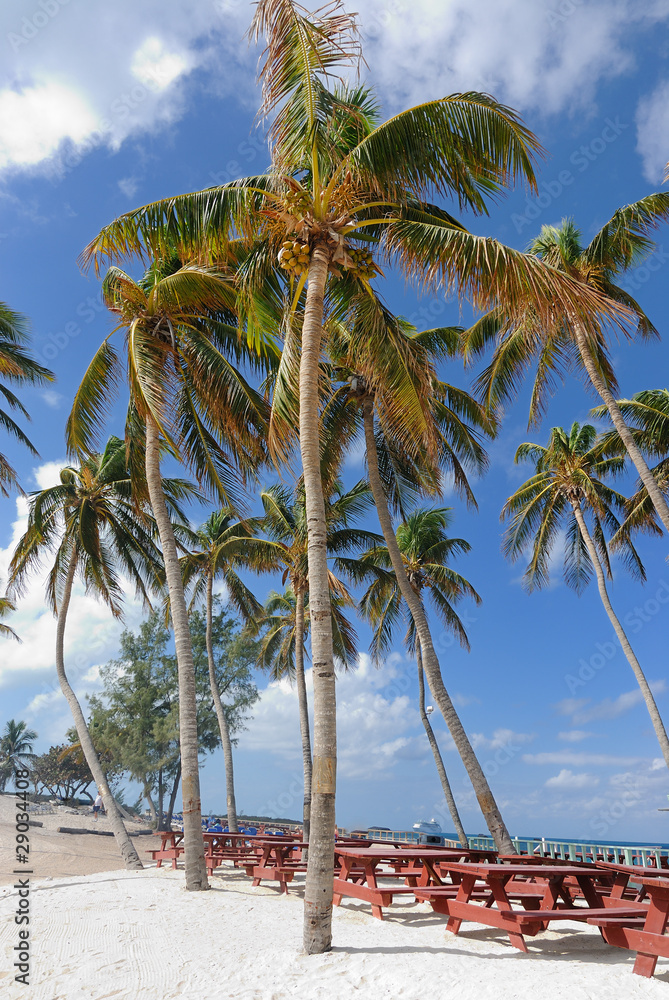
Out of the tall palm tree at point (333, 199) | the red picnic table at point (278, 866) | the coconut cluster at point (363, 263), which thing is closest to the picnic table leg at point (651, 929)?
the tall palm tree at point (333, 199)

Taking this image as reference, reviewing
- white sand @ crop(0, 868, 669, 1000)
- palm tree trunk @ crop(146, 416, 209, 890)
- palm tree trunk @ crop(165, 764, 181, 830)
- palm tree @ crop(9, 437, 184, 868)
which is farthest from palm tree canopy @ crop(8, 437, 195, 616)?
palm tree trunk @ crop(165, 764, 181, 830)

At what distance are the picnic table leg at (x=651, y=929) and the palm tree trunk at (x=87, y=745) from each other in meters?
11.4

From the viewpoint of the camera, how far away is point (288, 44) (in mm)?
8078

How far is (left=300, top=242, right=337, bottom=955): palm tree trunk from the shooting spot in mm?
5562

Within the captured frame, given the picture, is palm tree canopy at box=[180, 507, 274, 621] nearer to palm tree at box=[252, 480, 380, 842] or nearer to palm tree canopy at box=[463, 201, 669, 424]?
palm tree at box=[252, 480, 380, 842]

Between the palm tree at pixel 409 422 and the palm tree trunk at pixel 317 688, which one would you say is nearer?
the palm tree trunk at pixel 317 688

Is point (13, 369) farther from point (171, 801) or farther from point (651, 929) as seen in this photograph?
point (171, 801)

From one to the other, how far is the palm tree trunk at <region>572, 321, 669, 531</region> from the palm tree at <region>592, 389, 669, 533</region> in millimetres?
2439

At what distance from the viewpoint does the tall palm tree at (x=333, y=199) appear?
291 inches

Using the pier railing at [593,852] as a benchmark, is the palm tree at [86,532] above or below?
above

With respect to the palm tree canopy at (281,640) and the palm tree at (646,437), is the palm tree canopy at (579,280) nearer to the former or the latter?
the palm tree at (646,437)

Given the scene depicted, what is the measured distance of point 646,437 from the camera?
17.8 metres

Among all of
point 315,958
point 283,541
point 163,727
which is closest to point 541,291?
point 315,958

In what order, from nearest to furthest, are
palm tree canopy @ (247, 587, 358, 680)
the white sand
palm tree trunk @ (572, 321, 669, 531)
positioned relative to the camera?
the white sand → palm tree trunk @ (572, 321, 669, 531) → palm tree canopy @ (247, 587, 358, 680)
